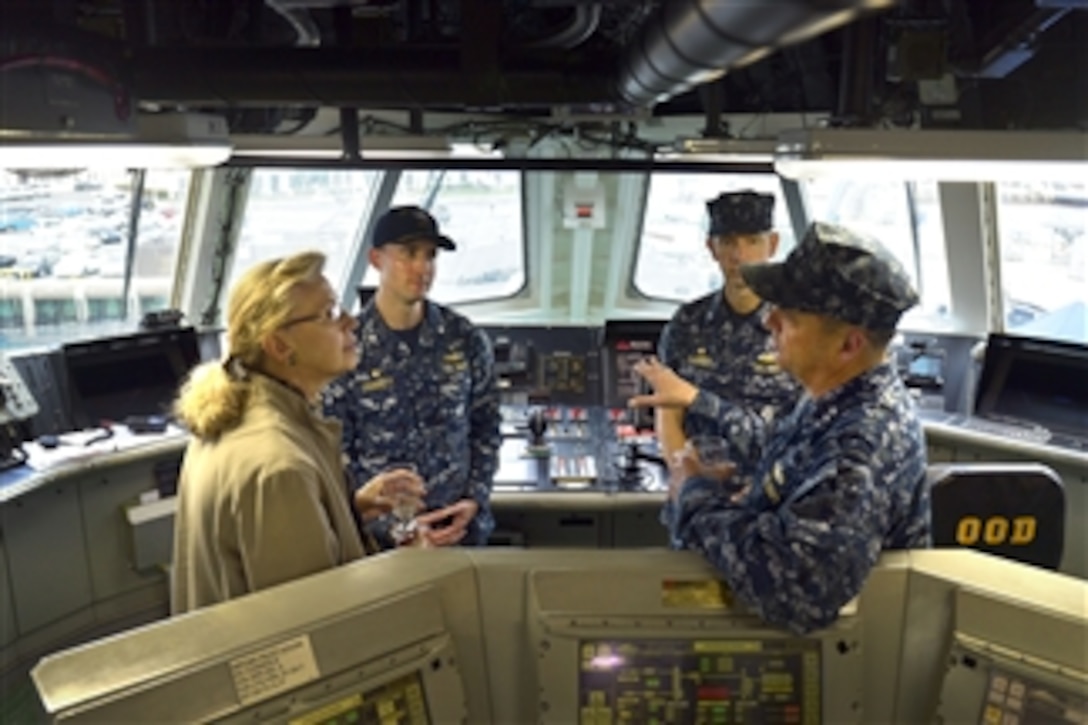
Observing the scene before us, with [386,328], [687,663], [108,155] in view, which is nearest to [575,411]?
[386,328]

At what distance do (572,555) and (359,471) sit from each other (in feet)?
4.76

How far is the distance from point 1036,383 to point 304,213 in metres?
4.14

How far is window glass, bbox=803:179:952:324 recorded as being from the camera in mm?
4676

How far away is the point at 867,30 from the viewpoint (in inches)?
101

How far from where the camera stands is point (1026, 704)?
121cm

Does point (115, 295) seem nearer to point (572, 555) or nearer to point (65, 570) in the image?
point (65, 570)

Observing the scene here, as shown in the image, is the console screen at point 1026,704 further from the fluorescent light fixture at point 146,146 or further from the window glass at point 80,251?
the window glass at point 80,251

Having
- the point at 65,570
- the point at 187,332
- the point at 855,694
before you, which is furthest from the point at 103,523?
the point at 855,694

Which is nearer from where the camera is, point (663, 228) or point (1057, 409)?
point (1057, 409)

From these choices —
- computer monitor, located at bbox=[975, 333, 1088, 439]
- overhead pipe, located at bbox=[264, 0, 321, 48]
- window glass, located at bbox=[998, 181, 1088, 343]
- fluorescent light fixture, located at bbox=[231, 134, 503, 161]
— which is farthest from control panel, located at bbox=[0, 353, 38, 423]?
window glass, located at bbox=[998, 181, 1088, 343]

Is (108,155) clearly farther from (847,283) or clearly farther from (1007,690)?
(1007,690)

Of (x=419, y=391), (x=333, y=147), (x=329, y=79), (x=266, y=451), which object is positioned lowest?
(x=419, y=391)

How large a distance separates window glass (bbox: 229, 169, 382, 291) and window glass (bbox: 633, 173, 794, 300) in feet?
6.03

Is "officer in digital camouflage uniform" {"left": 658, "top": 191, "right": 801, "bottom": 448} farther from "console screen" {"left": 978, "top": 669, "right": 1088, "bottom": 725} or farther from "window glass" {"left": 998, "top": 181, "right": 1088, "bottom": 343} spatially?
"window glass" {"left": 998, "top": 181, "right": 1088, "bottom": 343}
